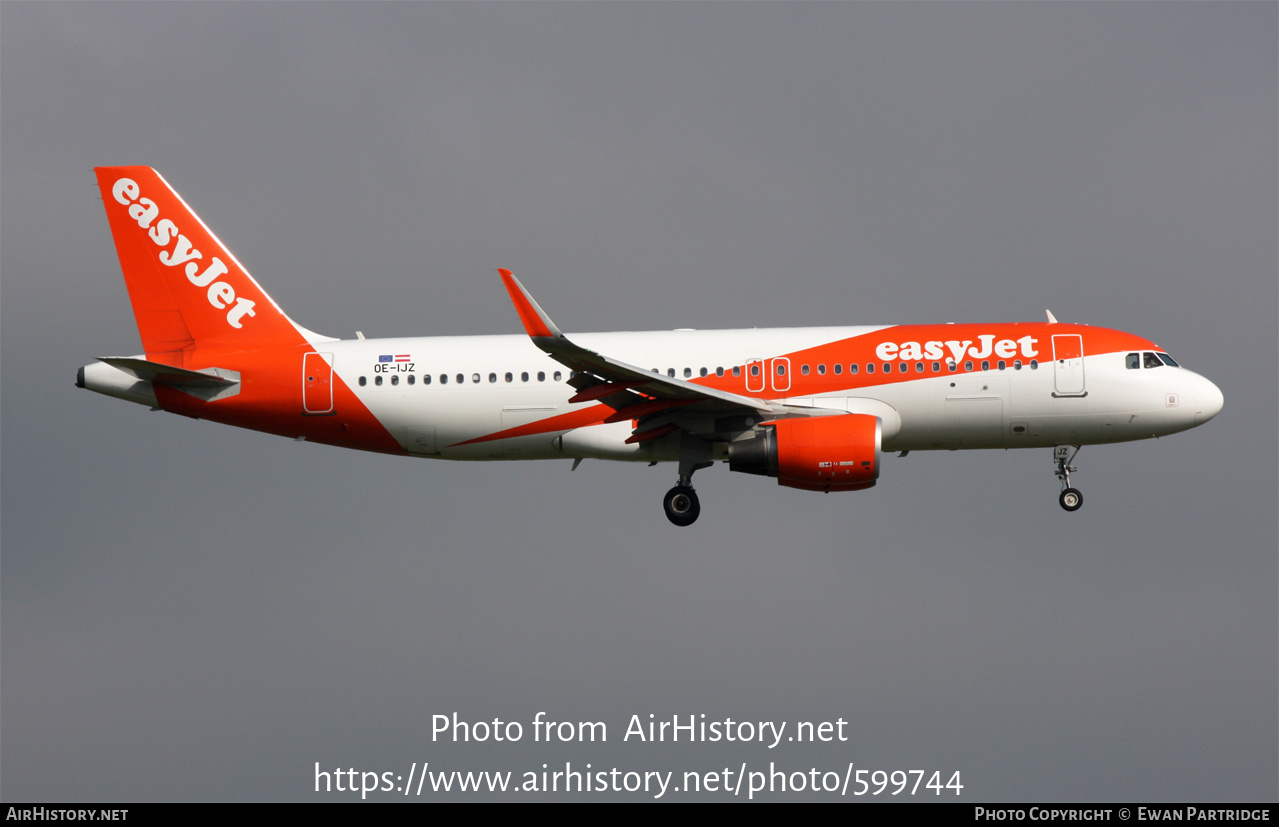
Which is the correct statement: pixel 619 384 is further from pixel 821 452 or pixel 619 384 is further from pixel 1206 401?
pixel 1206 401

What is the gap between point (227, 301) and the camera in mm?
36281

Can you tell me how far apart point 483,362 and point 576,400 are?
145 inches

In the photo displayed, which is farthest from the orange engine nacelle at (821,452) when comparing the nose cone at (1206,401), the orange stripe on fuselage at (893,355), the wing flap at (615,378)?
the nose cone at (1206,401)

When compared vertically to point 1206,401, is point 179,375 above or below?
above

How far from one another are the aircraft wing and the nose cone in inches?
404

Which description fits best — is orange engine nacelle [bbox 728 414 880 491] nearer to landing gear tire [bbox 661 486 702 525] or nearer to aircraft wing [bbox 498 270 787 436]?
aircraft wing [bbox 498 270 787 436]

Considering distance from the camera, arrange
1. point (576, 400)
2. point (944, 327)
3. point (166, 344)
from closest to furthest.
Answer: point (576, 400)
point (944, 327)
point (166, 344)

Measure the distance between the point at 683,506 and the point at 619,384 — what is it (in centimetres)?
416

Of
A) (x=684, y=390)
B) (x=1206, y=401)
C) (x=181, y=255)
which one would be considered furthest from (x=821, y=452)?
(x=181, y=255)

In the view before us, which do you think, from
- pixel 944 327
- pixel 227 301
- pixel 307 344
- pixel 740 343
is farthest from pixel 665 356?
pixel 227 301

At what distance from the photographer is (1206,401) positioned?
110 feet

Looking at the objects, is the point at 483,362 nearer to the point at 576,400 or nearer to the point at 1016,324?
the point at 576,400

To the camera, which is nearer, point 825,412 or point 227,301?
point 825,412

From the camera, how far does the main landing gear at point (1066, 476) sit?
113 ft
